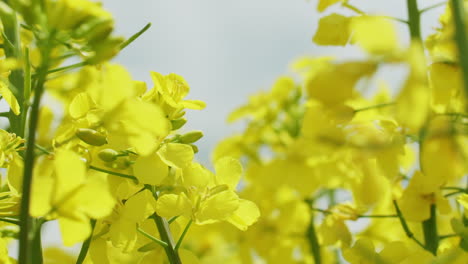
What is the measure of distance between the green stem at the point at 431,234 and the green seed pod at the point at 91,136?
0.45 meters

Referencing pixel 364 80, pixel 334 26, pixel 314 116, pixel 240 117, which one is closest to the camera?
pixel 364 80

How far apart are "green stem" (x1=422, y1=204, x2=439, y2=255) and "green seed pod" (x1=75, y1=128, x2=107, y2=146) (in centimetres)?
45

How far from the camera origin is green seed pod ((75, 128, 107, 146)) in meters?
0.69

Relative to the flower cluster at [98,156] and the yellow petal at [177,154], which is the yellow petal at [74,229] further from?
the yellow petal at [177,154]

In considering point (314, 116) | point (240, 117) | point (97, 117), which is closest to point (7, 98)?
point (97, 117)

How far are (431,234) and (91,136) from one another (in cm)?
48

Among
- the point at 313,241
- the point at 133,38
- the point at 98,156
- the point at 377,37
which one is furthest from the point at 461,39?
the point at 313,241

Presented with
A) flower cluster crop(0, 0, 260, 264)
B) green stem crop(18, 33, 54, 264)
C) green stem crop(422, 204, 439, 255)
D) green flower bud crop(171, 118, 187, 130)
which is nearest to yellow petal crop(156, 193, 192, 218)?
flower cluster crop(0, 0, 260, 264)

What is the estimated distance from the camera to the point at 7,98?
2.45ft

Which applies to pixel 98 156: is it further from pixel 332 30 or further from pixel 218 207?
pixel 332 30

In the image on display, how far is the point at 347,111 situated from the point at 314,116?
118 millimetres

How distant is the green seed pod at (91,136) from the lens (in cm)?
69

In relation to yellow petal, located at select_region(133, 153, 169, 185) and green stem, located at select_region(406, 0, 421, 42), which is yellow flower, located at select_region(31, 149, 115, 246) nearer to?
yellow petal, located at select_region(133, 153, 169, 185)

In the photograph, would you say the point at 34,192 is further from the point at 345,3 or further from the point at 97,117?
the point at 345,3
